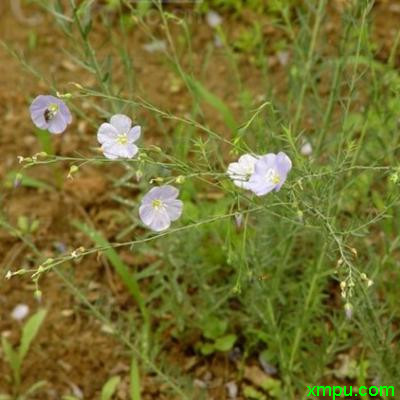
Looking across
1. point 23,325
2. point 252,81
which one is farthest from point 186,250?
point 252,81

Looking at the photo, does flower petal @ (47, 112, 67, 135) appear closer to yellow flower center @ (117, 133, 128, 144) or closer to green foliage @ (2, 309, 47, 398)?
yellow flower center @ (117, 133, 128, 144)

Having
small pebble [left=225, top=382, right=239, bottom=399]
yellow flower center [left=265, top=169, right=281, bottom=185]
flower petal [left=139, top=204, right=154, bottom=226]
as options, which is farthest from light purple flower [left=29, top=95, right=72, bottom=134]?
small pebble [left=225, top=382, right=239, bottom=399]

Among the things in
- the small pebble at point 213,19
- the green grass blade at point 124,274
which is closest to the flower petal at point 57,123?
the green grass blade at point 124,274

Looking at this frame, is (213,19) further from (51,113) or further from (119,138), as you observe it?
(119,138)

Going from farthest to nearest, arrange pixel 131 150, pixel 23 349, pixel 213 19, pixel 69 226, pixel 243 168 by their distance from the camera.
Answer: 1. pixel 213 19
2. pixel 69 226
3. pixel 23 349
4. pixel 243 168
5. pixel 131 150

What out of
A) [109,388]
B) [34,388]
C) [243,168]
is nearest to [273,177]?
[243,168]
